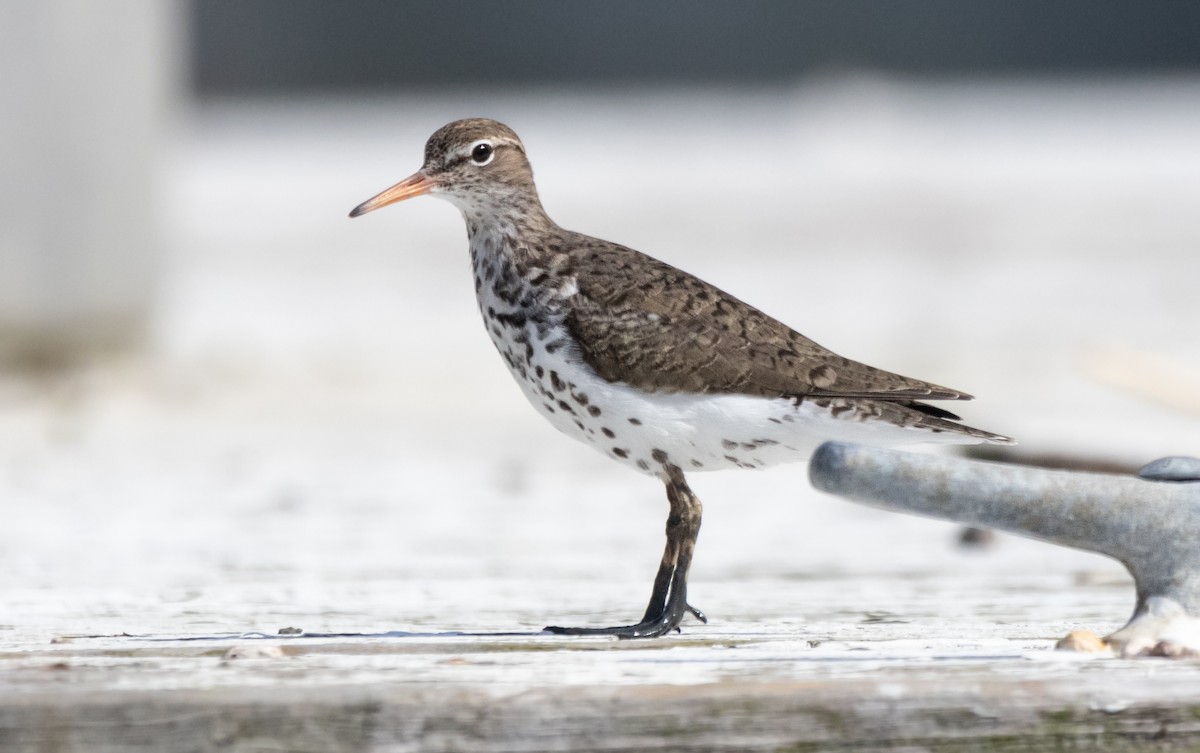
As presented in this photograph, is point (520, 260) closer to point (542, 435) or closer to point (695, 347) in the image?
point (695, 347)

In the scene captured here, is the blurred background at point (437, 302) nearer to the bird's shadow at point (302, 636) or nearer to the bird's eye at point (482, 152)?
the bird's shadow at point (302, 636)

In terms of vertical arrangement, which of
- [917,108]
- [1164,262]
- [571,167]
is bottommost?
[1164,262]

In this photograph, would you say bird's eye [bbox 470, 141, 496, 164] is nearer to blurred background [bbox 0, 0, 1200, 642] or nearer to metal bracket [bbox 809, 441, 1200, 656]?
blurred background [bbox 0, 0, 1200, 642]

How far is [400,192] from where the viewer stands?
15.6ft

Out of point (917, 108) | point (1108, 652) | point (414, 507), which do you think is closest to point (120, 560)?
point (414, 507)

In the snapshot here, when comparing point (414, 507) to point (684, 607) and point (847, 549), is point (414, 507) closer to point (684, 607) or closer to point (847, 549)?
point (847, 549)

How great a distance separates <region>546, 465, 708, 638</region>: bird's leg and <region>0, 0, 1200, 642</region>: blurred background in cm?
57

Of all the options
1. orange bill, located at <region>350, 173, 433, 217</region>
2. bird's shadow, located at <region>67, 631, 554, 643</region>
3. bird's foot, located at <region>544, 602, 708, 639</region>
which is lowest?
bird's shadow, located at <region>67, 631, 554, 643</region>

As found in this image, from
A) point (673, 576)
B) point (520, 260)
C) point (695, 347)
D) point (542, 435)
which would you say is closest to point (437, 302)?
point (542, 435)

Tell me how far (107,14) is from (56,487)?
415cm

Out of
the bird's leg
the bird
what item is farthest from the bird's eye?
the bird's leg

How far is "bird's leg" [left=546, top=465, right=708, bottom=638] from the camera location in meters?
4.00

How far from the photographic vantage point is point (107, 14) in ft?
32.7

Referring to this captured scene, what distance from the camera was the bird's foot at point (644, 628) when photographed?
3920 millimetres
